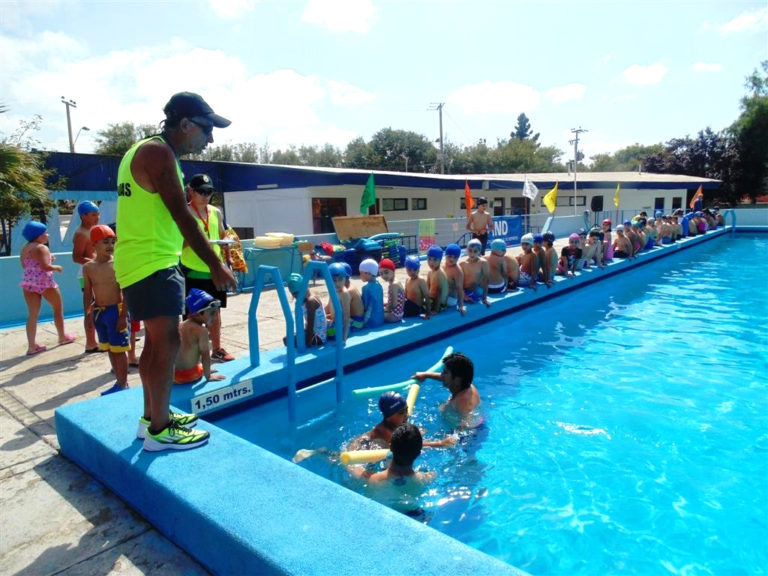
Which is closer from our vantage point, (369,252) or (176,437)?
(176,437)

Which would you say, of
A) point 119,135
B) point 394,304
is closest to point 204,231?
point 394,304

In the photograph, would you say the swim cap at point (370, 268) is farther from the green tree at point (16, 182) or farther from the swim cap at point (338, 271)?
the green tree at point (16, 182)

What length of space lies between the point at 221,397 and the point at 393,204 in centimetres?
2031

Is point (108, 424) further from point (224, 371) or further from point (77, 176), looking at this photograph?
point (77, 176)

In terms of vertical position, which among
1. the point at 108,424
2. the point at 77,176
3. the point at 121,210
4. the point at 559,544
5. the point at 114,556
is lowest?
the point at 559,544

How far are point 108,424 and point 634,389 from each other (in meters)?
5.31

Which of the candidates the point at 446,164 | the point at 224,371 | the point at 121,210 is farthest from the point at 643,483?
the point at 446,164

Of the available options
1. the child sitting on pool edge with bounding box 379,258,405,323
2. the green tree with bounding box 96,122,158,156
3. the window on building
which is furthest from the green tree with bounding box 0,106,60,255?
the green tree with bounding box 96,122,158,156

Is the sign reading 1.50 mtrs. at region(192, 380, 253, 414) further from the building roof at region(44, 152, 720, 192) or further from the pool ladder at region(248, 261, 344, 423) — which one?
the building roof at region(44, 152, 720, 192)

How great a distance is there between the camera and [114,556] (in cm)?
238

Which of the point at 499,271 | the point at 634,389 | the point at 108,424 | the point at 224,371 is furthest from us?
the point at 499,271

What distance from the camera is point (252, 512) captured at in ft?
7.55

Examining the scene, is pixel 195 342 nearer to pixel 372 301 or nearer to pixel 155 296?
pixel 155 296

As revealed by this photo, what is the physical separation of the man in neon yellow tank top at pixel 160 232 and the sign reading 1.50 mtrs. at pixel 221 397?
1391 millimetres
